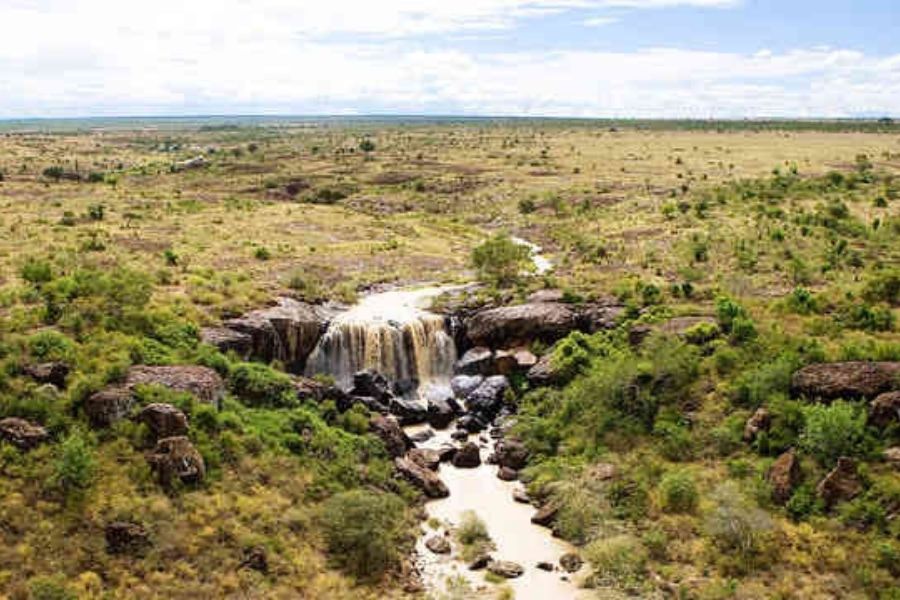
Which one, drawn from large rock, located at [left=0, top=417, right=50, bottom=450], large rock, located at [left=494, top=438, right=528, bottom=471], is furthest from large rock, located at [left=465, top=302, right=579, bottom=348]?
large rock, located at [left=0, top=417, right=50, bottom=450]

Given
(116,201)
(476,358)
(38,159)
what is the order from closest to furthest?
1. (476,358)
2. (116,201)
3. (38,159)

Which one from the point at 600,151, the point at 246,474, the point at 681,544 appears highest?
the point at 600,151

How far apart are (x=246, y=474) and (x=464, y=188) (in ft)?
270

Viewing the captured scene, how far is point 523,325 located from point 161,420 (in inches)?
933

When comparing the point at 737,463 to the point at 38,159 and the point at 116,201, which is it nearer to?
the point at 116,201

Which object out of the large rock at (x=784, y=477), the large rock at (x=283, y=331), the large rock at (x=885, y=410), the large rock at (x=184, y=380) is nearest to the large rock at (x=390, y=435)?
the large rock at (x=184, y=380)

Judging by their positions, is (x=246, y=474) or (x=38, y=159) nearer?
(x=246, y=474)

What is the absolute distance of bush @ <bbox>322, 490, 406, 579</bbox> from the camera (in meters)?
28.9

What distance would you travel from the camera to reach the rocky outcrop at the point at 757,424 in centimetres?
3300

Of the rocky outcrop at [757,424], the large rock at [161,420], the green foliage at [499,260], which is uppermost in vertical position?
the green foliage at [499,260]

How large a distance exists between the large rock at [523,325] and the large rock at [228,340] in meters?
14.3

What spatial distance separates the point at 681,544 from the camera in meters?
29.7

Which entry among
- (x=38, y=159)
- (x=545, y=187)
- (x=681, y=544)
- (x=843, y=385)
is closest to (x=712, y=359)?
(x=843, y=385)

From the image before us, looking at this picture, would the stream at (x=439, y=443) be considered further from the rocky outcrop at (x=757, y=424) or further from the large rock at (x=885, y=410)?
the large rock at (x=885, y=410)
